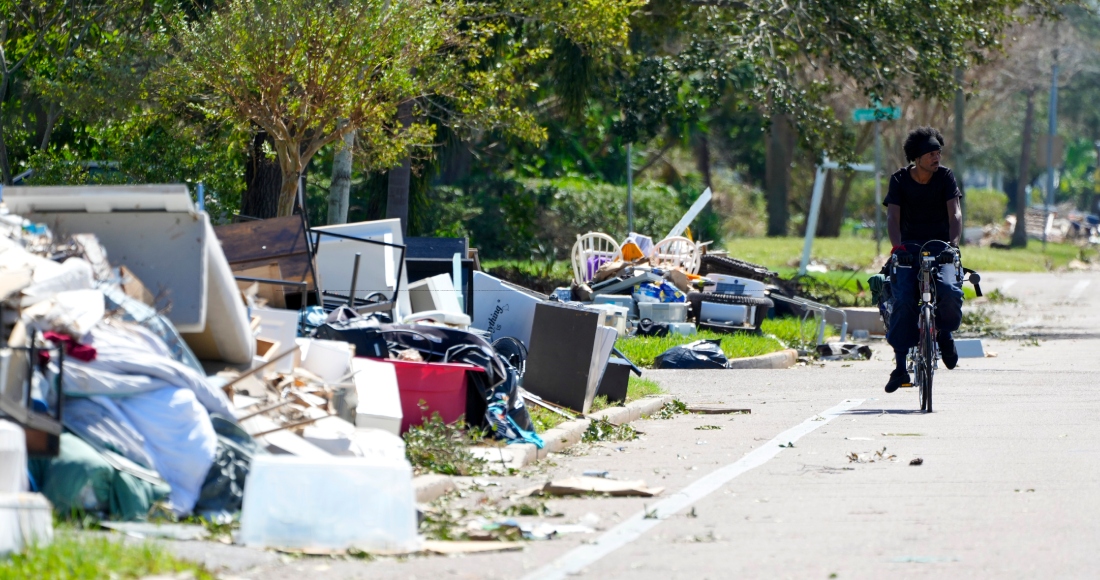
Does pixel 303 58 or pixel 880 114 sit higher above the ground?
pixel 880 114

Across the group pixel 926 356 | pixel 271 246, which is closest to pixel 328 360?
pixel 271 246

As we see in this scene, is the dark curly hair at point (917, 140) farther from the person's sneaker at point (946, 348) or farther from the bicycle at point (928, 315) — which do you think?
the person's sneaker at point (946, 348)

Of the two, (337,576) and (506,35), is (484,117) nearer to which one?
(506,35)

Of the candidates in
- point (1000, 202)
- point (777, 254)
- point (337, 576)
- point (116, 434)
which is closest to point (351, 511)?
point (337, 576)

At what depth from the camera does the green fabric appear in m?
5.87

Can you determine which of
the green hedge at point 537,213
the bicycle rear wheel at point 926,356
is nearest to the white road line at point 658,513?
the bicycle rear wheel at point 926,356

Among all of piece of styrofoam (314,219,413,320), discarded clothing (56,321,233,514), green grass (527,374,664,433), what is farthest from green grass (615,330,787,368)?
discarded clothing (56,321,233,514)

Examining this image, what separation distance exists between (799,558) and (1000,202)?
70093mm

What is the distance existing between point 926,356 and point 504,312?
4.22 metres

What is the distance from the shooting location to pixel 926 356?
1009 centimetres

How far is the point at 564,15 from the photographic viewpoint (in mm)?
15961

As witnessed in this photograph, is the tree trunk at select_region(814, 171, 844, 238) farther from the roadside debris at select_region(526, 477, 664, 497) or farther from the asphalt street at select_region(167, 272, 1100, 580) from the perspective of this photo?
the roadside debris at select_region(526, 477, 664, 497)

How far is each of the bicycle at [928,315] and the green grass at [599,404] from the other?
2200 mm

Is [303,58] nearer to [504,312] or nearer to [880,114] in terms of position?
[504,312]
